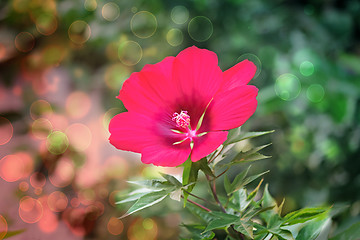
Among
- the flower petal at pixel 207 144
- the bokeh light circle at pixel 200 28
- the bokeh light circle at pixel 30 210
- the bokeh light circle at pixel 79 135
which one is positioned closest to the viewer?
Answer: the flower petal at pixel 207 144

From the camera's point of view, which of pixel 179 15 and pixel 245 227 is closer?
pixel 245 227

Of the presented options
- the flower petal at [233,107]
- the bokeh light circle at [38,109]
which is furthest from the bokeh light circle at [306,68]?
the bokeh light circle at [38,109]

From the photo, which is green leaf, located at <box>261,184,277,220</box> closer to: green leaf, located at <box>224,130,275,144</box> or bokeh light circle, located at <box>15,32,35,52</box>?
green leaf, located at <box>224,130,275,144</box>

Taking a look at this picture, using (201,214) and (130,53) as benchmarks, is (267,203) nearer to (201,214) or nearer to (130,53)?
(201,214)

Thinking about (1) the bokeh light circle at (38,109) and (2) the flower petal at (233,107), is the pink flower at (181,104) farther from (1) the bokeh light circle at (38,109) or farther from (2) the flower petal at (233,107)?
(1) the bokeh light circle at (38,109)

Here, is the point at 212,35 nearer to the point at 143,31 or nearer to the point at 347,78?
the point at 143,31

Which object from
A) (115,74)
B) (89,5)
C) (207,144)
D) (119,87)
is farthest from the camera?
(115,74)

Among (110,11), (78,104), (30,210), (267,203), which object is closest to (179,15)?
(110,11)
